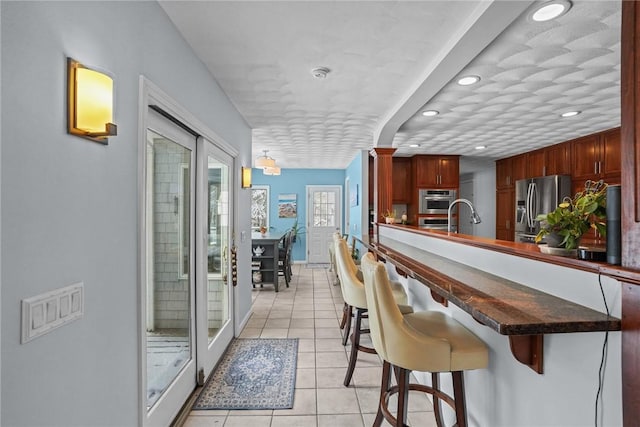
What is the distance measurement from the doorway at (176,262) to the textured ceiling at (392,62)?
2.08 ft

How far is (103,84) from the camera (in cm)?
119

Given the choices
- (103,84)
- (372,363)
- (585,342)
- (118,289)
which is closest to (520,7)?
(585,342)

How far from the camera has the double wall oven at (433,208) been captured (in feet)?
22.3

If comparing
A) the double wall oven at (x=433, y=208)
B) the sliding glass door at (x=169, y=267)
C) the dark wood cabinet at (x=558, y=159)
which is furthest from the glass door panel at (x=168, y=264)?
the dark wood cabinet at (x=558, y=159)

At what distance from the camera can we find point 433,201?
682 centimetres

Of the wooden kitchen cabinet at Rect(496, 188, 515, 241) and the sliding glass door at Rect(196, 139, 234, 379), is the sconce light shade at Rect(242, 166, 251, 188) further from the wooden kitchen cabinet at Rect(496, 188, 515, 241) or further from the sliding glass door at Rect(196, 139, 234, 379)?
the wooden kitchen cabinet at Rect(496, 188, 515, 241)

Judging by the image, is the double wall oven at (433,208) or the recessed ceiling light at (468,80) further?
the double wall oven at (433,208)

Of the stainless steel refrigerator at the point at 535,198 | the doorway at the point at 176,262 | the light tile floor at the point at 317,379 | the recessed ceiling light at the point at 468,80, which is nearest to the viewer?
the doorway at the point at 176,262

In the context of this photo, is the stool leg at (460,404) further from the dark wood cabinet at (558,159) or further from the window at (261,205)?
the window at (261,205)

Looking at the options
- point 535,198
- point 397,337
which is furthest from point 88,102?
point 535,198

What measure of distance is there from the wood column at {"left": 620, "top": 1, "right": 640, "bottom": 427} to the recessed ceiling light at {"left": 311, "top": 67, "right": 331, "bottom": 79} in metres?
1.88

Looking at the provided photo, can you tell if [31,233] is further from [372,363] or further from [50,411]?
[372,363]

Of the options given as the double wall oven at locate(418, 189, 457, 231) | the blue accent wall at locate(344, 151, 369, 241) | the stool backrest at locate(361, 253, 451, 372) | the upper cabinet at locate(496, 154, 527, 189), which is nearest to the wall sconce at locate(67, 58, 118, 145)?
the stool backrest at locate(361, 253, 451, 372)

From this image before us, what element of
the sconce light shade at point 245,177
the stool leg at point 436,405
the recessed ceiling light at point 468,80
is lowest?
the stool leg at point 436,405
